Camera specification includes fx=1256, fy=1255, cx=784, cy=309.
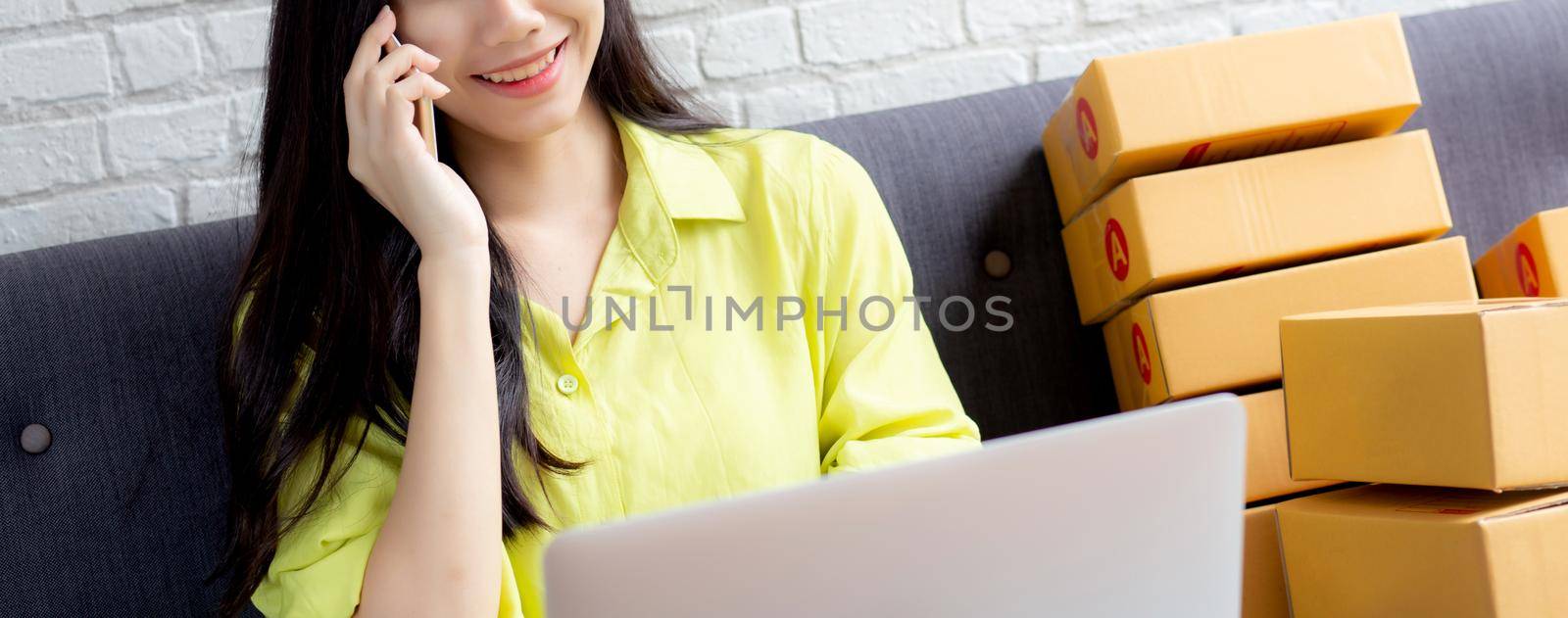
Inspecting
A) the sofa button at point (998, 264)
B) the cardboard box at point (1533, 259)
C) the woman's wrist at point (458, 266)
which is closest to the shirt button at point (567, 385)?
the woman's wrist at point (458, 266)

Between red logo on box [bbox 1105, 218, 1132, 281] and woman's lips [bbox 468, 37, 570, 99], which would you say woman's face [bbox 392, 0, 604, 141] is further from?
red logo on box [bbox 1105, 218, 1132, 281]

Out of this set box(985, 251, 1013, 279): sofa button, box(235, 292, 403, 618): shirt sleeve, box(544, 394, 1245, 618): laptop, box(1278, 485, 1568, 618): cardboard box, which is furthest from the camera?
box(985, 251, 1013, 279): sofa button

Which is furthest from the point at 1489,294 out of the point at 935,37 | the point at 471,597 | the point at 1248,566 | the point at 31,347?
the point at 31,347

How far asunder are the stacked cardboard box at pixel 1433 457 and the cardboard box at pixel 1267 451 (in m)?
0.14

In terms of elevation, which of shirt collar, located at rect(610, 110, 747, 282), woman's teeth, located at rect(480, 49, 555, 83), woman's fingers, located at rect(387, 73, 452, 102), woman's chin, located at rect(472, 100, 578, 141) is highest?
woman's teeth, located at rect(480, 49, 555, 83)

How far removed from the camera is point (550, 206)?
4.03 ft

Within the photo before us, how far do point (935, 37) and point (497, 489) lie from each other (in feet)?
2.79

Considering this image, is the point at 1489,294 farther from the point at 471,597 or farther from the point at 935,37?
the point at 471,597

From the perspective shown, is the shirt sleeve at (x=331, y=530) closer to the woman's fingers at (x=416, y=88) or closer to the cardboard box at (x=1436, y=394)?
the woman's fingers at (x=416, y=88)

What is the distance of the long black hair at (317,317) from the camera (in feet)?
3.58

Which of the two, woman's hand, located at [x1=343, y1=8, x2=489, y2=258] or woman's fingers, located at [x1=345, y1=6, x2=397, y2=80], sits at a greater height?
woman's fingers, located at [x1=345, y1=6, x2=397, y2=80]

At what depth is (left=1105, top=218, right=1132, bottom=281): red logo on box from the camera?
1.24 m

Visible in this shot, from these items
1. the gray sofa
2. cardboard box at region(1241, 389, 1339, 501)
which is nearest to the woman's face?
the gray sofa

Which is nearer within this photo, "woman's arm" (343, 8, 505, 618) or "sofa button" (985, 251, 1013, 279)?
"woman's arm" (343, 8, 505, 618)
